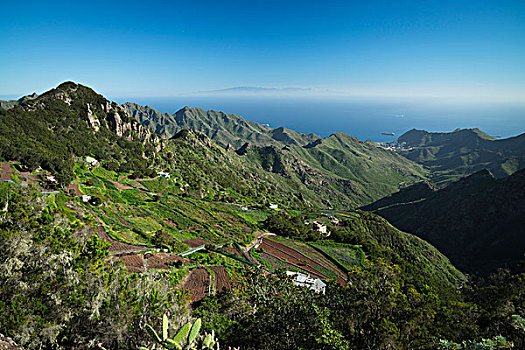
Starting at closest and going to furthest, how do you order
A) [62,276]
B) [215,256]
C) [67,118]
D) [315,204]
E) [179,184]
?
[62,276] → [215,256] → [67,118] → [179,184] → [315,204]

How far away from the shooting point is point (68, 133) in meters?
71.7

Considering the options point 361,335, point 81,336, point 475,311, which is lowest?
point 475,311

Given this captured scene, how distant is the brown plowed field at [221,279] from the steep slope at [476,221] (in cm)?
8425

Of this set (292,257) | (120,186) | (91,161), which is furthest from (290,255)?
(91,161)

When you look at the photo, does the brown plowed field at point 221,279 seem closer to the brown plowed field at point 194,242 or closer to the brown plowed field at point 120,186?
the brown plowed field at point 194,242

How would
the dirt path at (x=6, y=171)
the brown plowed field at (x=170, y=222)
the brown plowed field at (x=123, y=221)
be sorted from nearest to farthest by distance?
the dirt path at (x=6, y=171) → the brown plowed field at (x=123, y=221) → the brown plowed field at (x=170, y=222)

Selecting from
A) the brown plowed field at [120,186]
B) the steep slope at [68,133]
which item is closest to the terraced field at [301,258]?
the brown plowed field at [120,186]

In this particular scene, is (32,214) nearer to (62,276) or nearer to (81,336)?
(62,276)

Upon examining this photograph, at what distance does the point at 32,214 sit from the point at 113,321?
992cm

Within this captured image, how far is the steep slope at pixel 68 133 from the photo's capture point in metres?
50.5

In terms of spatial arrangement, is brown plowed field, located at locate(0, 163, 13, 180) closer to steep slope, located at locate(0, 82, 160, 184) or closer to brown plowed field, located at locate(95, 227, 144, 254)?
steep slope, located at locate(0, 82, 160, 184)

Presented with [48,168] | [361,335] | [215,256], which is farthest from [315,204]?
[361,335]

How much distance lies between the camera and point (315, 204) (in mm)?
155750

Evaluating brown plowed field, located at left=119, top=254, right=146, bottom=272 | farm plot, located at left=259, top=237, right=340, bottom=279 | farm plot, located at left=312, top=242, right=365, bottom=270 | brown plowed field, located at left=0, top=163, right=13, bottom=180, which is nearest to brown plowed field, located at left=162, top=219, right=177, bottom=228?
brown plowed field, located at left=119, top=254, right=146, bottom=272
